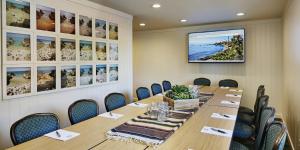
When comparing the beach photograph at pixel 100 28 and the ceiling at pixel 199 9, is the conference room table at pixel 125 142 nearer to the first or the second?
the beach photograph at pixel 100 28

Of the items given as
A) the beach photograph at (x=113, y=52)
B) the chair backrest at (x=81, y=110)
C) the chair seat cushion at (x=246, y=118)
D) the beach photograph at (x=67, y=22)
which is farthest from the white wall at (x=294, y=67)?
the beach photograph at (x=67, y=22)

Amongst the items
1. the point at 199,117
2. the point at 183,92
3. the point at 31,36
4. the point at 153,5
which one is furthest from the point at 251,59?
the point at 31,36

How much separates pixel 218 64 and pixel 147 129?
4.53 meters

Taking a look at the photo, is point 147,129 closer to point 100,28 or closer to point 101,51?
point 101,51

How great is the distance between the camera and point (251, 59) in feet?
18.0

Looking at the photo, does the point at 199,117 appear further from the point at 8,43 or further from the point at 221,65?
the point at 221,65

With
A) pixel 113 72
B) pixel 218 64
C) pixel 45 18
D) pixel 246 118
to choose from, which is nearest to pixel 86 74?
pixel 113 72

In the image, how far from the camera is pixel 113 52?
438cm

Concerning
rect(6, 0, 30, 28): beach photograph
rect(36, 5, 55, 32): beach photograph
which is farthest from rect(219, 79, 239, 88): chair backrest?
rect(6, 0, 30, 28): beach photograph

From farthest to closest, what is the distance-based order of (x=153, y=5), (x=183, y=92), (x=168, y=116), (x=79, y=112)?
1. (x=153, y=5)
2. (x=183, y=92)
3. (x=79, y=112)
4. (x=168, y=116)

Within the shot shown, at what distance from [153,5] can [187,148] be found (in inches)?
119

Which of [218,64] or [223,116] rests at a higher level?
[218,64]

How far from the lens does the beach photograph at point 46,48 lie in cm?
296

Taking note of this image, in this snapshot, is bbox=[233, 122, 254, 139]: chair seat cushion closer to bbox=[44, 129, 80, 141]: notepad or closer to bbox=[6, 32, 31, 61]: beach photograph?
bbox=[44, 129, 80, 141]: notepad
